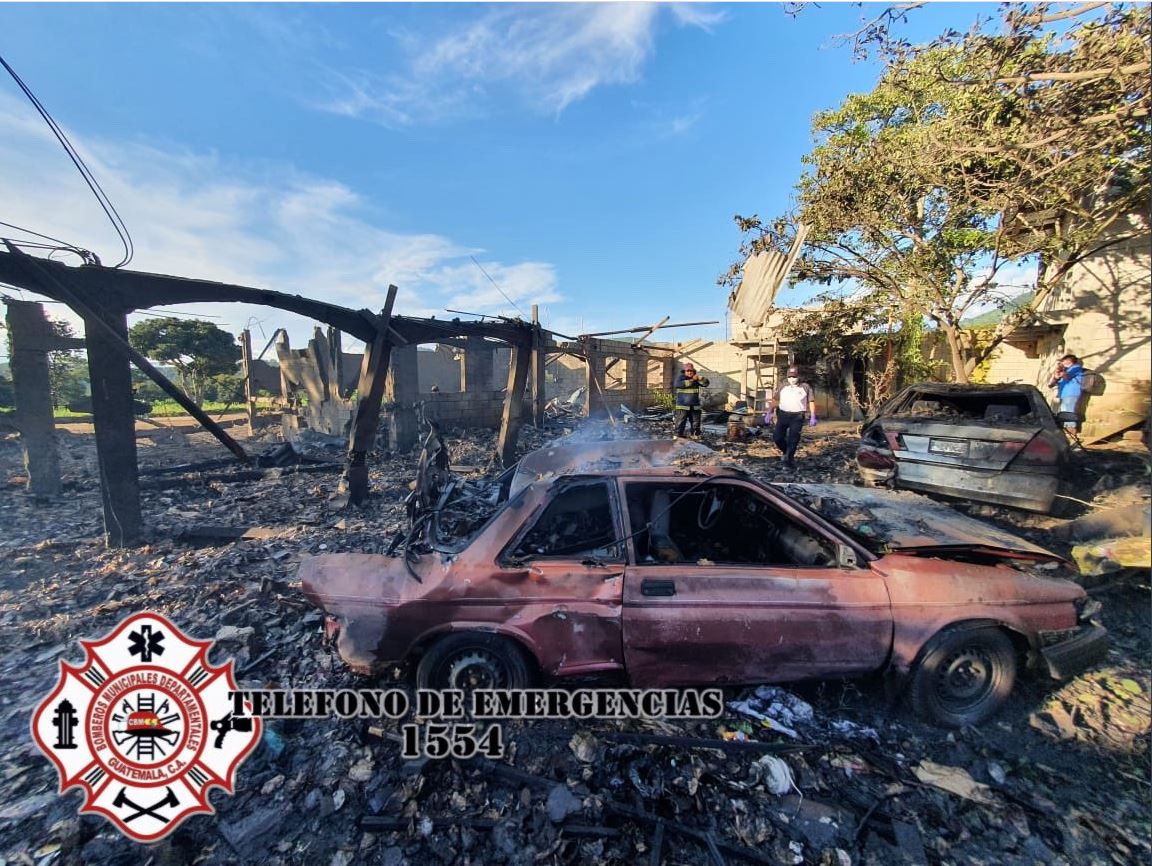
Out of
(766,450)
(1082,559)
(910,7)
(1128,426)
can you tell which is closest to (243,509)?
(1082,559)

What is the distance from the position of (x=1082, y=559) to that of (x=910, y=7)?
581cm

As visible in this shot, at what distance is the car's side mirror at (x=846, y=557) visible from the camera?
8.19 ft

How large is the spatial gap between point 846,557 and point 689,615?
95 centimetres

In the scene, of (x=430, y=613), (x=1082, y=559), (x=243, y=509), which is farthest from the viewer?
(x=243, y=509)

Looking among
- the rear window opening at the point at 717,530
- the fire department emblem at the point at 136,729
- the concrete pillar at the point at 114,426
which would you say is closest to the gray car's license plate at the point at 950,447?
the rear window opening at the point at 717,530

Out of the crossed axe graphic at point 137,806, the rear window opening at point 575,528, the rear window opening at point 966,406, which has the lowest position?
the crossed axe graphic at point 137,806

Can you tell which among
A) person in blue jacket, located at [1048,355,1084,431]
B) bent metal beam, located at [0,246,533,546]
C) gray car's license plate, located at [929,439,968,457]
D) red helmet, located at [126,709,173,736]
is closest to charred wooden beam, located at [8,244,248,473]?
bent metal beam, located at [0,246,533,546]

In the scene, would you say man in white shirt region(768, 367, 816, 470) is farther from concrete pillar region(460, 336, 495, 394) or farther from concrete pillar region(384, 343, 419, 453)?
concrete pillar region(460, 336, 495, 394)

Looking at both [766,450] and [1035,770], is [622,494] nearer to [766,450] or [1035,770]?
[1035,770]

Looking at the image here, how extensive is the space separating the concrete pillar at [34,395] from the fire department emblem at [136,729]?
837cm

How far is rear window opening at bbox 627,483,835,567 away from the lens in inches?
107

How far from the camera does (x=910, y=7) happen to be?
4.88 meters

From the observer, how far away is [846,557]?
2506 mm

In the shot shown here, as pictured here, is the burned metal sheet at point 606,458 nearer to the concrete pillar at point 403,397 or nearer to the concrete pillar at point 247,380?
the concrete pillar at point 403,397
